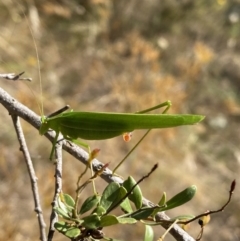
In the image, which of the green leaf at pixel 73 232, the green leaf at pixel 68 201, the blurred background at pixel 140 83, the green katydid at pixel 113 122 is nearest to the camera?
the green leaf at pixel 73 232

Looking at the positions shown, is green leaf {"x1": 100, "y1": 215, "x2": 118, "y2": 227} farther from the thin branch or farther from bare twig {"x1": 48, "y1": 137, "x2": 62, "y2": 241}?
the thin branch

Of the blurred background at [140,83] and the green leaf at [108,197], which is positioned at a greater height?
the blurred background at [140,83]

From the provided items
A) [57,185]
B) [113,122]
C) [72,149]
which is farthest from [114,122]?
[57,185]

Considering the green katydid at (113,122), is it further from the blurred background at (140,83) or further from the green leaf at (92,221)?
the blurred background at (140,83)

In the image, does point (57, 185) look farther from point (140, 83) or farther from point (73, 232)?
point (140, 83)

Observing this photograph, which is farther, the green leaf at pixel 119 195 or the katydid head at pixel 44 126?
the katydid head at pixel 44 126

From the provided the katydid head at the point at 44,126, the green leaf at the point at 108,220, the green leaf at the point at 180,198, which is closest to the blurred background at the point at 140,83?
the katydid head at the point at 44,126

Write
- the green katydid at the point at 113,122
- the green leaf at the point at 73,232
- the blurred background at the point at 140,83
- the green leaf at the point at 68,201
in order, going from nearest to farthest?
the green leaf at the point at 73,232 → the green leaf at the point at 68,201 → the green katydid at the point at 113,122 → the blurred background at the point at 140,83

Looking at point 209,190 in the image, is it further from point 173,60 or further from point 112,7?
point 112,7
